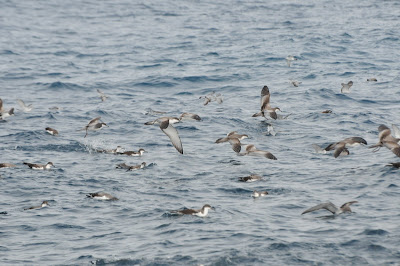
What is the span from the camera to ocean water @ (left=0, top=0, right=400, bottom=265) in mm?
13234

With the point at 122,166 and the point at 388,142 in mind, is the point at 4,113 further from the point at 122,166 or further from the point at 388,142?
the point at 388,142

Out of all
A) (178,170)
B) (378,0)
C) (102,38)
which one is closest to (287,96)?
(178,170)

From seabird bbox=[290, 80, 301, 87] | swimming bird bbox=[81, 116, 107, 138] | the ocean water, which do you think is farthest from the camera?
seabird bbox=[290, 80, 301, 87]

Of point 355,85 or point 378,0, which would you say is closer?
point 355,85

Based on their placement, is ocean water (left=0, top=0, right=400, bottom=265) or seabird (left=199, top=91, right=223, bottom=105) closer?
ocean water (left=0, top=0, right=400, bottom=265)

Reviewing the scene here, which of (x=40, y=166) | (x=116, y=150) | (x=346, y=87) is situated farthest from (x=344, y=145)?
(x=346, y=87)

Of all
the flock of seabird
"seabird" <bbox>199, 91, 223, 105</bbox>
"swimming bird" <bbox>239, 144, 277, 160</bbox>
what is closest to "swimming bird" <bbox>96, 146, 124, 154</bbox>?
the flock of seabird

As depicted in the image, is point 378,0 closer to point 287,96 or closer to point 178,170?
point 287,96

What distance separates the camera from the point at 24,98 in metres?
27.5

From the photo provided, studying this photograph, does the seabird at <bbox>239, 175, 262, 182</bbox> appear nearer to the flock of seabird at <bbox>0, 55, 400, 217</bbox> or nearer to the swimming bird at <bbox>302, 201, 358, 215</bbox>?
the flock of seabird at <bbox>0, 55, 400, 217</bbox>

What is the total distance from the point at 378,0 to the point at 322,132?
3159cm

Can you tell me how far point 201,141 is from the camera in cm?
2139

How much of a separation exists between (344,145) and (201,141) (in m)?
5.15

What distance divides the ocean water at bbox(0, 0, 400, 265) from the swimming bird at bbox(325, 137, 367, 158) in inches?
14.3
